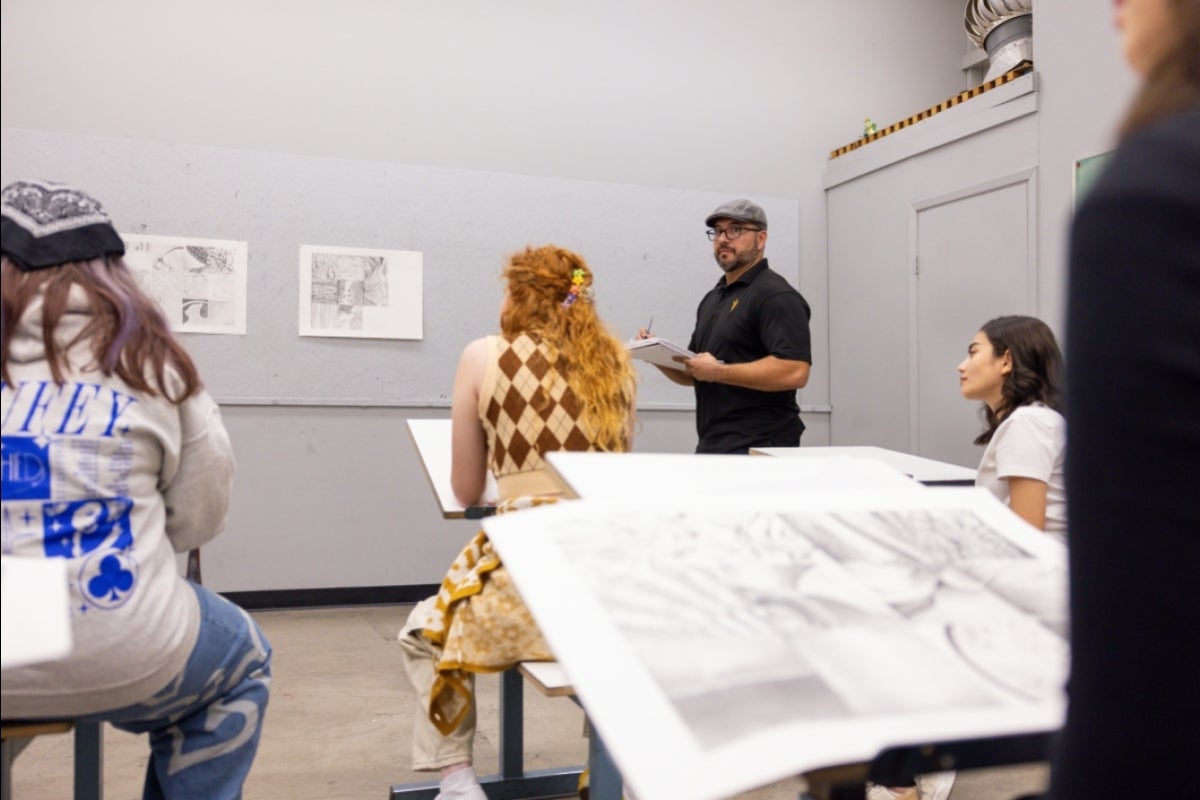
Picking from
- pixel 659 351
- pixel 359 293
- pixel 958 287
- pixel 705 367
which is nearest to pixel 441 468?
pixel 659 351

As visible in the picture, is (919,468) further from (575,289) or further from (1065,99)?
(1065,99)

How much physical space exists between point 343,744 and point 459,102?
2.96m

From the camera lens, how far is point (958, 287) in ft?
13.6

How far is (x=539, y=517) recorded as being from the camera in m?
0.79

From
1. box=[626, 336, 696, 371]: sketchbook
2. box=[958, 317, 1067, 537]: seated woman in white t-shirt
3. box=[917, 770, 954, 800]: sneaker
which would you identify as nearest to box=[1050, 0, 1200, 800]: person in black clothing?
box=[958, 317, 1067, 537]: seated woman in white t-shirt

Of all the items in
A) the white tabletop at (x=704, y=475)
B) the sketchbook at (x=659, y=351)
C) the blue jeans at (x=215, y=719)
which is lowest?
the blue jeans at (x=215, y=719)

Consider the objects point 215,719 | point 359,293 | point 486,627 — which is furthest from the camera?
point 359,293

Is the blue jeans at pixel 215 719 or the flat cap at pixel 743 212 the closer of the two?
the blue jeans at pixel 215 719

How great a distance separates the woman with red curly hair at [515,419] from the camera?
1.90 m

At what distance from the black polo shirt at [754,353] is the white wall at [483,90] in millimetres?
1490

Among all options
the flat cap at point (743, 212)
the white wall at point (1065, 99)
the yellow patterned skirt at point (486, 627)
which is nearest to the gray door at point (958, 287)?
the white wall at point (1065, 99)

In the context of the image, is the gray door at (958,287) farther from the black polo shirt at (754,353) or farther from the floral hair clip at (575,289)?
the floral hair clip at (575,289)

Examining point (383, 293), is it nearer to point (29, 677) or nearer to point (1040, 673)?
point (29, 677)

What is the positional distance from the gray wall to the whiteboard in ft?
0.20
